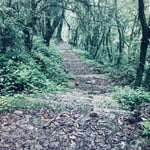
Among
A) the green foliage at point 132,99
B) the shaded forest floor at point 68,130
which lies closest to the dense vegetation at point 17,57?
the shaded forest floor at point 68,130

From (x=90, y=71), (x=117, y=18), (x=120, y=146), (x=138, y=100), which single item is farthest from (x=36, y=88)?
(x=117, y=18)

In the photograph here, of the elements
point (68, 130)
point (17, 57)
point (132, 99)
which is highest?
point (17, 57)

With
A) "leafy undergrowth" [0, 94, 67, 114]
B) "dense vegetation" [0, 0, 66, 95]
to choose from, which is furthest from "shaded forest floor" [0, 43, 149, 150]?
"dense vegetation" [0, 0, 66, 95]

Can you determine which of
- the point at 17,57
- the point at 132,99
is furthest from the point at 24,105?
the point at 17,57

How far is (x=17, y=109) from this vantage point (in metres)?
4.95

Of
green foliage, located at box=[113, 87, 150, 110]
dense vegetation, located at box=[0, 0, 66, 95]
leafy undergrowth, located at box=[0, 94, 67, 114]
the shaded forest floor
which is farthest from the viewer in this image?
dense vegetation, located at box=[0, 0, 66, 95]

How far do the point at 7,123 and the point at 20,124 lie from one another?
26cm

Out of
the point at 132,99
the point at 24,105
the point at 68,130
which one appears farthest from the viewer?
the point at 132,99

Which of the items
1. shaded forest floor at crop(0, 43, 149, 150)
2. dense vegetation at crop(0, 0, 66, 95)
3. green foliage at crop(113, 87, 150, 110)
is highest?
dense vegetation at crop(0, 0, 66, 95)

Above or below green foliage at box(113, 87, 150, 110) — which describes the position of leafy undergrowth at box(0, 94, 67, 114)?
above

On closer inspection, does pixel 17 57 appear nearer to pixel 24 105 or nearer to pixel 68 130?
pixel 24 105

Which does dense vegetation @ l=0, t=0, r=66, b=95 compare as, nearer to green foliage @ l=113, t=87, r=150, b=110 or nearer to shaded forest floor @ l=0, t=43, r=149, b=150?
shaded forest floor @ l=0, t=43, r=149, b=150

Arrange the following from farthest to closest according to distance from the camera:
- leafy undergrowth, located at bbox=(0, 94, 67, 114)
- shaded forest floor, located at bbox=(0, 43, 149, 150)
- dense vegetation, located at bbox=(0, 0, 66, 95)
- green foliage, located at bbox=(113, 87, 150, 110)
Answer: dense vegetation, located at bbox=(0, 0, 66, 95)
green foliage, located at bbox=(113, 87, 150, 110)
leafy undergrowth, located at bbox=(0, 94, 67, 114)
shaded forest floor, located at bbox=(0, 43, 149, 150)

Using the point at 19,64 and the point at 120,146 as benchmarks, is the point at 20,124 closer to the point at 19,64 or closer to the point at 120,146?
the point at 120,146
